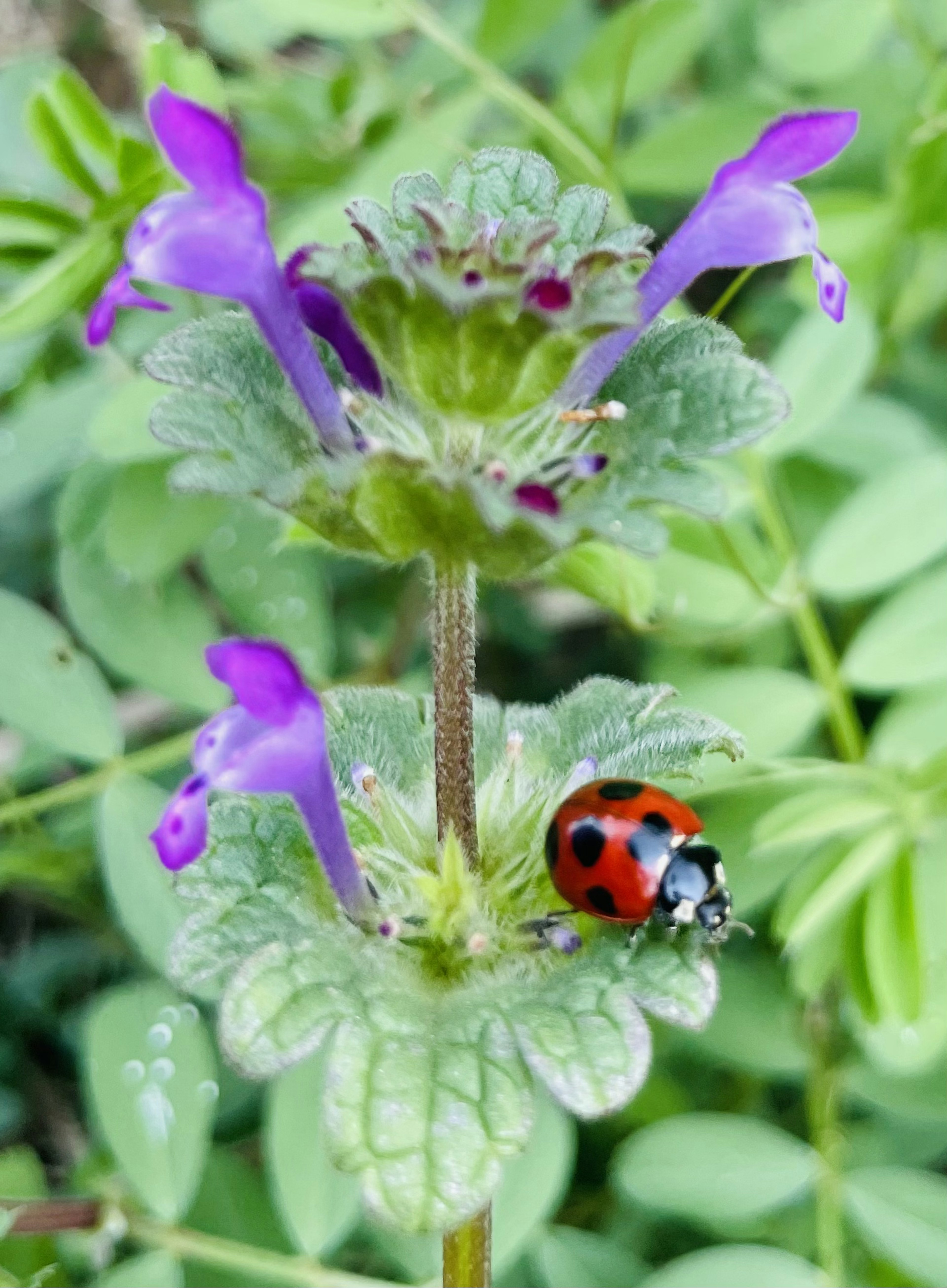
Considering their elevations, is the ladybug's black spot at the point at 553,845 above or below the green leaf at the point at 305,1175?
above

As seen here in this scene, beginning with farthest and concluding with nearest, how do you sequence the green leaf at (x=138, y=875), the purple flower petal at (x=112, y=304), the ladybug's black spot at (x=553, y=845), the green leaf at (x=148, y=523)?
the green leaf at (x=148, y=523) → the green leaf at (x=138, y=875) → the ladybug's black spot at (x=553, y=845) → the purple flower petal at (x=112, y=304)

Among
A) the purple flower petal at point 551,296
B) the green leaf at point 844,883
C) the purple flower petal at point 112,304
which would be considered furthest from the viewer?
the green leaf at point 844,883

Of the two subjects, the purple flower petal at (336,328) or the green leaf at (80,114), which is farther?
the green leaf at (80,114)

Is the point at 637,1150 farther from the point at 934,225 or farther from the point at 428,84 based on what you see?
the point at 428,84

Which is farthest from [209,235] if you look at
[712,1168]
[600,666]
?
[600,666]

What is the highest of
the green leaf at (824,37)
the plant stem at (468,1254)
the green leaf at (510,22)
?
the green leaf at (510,22)

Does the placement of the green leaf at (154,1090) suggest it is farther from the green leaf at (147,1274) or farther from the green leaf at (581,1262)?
the green leaf at (581,1262)

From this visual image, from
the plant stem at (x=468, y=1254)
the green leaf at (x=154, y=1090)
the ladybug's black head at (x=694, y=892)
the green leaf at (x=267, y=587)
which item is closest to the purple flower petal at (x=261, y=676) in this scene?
the ladybug's black head at (x=694, y=892)
